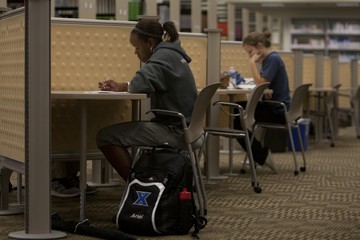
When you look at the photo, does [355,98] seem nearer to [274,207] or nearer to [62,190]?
[274,207]

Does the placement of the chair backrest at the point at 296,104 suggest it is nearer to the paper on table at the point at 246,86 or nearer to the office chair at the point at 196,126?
the paper on table at the point at 246,86

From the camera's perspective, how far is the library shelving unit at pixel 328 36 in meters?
15.4

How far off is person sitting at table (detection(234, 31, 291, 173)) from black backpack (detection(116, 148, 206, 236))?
2281 millimetres

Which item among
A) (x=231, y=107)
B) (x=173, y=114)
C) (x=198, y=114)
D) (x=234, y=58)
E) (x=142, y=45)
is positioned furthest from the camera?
(x=234, y=58)

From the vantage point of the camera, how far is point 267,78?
6.13 metres

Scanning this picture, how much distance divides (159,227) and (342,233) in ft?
2.92

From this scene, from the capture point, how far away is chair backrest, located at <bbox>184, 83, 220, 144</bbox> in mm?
3765

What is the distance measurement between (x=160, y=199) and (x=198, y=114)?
632 mm

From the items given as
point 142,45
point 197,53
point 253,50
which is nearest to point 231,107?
point 197,53

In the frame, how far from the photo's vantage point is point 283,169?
248 inches

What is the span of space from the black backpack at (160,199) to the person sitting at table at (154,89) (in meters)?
0.27

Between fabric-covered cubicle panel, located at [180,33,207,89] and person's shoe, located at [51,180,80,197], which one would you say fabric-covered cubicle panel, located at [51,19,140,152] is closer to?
person's shoe, located at [51,180,80,197]

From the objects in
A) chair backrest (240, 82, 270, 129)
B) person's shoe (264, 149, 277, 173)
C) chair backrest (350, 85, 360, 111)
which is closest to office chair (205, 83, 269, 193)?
chair backrest (240, 82, 270, 129)

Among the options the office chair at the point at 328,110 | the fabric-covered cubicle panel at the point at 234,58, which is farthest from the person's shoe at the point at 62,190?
the office chair at the point at 328,110
